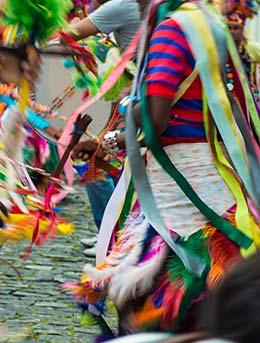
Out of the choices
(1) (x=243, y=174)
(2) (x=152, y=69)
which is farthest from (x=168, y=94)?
(1) (x=243, y=174)

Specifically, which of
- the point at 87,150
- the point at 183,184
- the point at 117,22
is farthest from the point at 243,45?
the point at 183,184

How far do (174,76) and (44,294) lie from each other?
8.24 ft

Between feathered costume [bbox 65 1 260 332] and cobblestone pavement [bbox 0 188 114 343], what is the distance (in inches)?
36.1

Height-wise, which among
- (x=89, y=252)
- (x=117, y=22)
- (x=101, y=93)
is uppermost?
(x=101, y=93)

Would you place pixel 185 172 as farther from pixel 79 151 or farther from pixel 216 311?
pixel 216 311

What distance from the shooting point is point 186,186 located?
3.21 metres

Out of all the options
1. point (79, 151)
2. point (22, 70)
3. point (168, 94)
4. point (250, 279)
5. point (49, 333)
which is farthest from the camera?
point (49, 333)

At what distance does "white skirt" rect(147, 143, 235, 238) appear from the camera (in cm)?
320

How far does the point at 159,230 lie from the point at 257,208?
0.99ft

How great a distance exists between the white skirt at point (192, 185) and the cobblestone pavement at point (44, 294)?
1009 millimetres

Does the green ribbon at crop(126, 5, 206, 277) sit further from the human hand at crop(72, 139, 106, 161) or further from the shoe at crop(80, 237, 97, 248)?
the shoe at crop(80, 237, 97, 248)

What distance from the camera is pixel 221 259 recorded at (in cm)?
311

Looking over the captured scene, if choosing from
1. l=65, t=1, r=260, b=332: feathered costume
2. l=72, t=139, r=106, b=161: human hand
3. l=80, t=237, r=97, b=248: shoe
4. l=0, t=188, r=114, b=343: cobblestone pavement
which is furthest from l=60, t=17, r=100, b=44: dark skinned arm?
l=65, t=1, r=260, b=332: feathered costume

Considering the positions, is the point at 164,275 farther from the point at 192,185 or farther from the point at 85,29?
the point at 85,29
